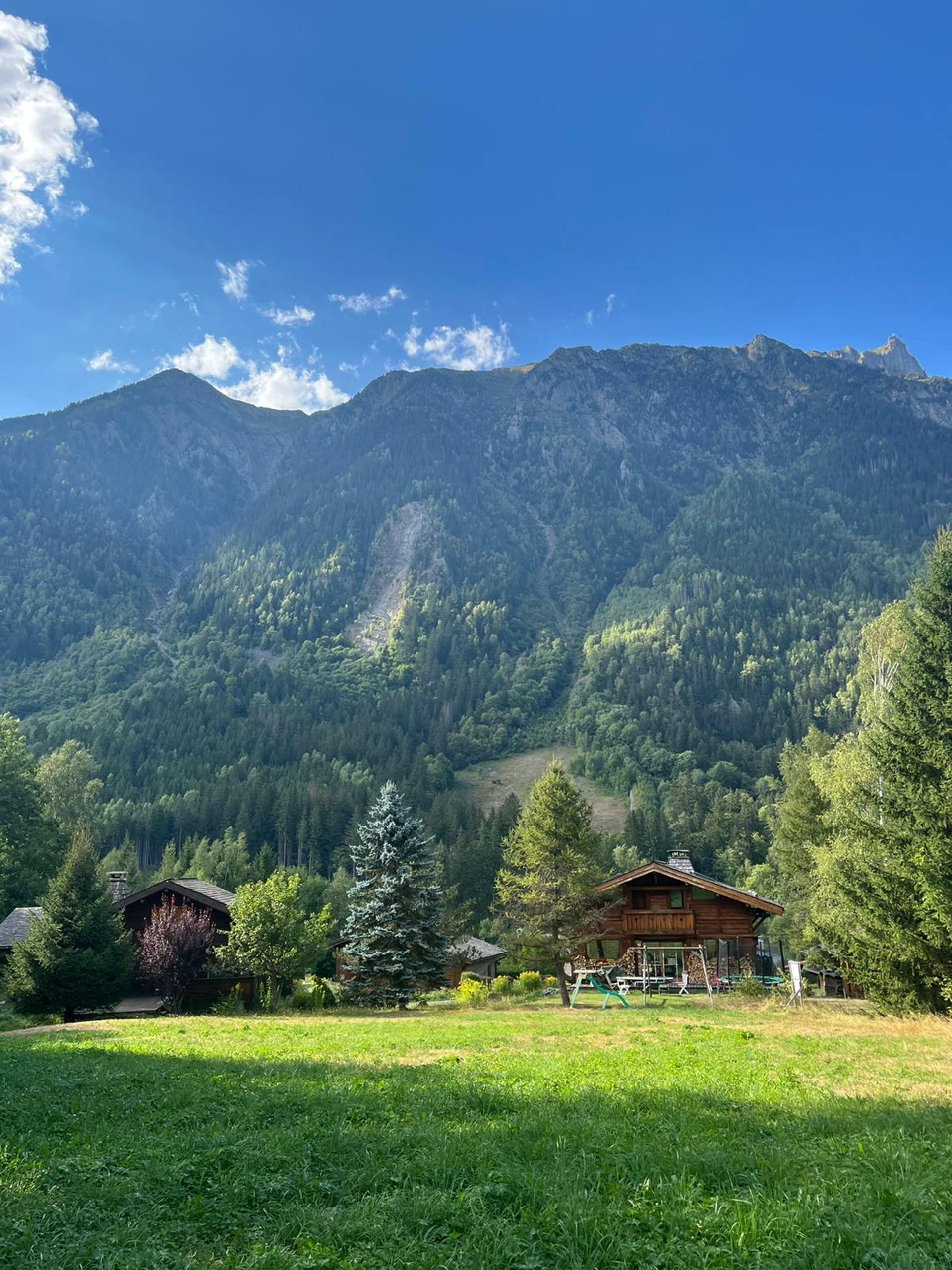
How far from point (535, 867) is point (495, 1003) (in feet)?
24.1

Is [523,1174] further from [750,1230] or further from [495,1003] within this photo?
[495,1003]

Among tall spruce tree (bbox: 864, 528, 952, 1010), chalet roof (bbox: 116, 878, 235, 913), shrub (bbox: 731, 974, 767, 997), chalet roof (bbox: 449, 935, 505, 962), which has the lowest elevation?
chalet roof (bbox: 449, 935, 505, 962)

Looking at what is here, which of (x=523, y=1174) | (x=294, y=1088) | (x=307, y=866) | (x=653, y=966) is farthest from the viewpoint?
(x=307, y=866)

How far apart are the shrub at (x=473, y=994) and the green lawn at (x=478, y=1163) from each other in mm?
24097

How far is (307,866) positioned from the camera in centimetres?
11100

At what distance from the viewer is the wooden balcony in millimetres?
43844

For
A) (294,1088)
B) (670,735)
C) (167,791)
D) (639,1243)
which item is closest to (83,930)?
(294,1088)

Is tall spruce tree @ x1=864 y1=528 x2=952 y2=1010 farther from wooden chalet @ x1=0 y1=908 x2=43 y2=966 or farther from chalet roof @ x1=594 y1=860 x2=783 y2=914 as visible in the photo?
wooden chalet @ x1=0 y1=908 x2=43 y2=966

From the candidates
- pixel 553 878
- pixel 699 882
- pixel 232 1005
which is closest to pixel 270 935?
pixel 232 1005

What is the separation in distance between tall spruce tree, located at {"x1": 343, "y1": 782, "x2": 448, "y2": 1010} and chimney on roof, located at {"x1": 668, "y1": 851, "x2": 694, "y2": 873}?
17.4 meters

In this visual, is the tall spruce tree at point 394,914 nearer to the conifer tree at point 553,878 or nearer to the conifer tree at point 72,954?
the conifer tree at point 553,878

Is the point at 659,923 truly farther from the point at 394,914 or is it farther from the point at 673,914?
the point at 394,914

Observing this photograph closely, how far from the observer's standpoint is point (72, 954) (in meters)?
31.7

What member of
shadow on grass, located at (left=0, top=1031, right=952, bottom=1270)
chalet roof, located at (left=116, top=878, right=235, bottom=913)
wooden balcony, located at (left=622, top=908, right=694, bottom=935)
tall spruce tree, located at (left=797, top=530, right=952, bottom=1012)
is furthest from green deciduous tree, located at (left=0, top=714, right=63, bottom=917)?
tall spruce tree, located at (left=797, top=530, right=952, bottom=1012)
